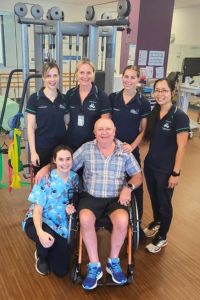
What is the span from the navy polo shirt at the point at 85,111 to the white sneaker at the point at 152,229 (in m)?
0.92

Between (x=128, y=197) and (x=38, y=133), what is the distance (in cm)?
82

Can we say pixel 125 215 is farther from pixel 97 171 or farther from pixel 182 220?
pixel 182 220

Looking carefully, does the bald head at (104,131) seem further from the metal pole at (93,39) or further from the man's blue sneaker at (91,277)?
the metal pole at (93,39)

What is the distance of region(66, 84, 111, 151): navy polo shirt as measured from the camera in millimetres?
2123

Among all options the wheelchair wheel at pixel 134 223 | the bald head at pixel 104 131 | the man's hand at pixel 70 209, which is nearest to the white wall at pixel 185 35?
the bald head at pixel 104 131

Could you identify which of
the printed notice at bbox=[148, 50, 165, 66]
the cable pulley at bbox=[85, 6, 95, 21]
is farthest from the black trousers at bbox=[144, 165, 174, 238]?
the printed notice at bbox=[148, 50, 165, 66]

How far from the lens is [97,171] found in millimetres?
1959

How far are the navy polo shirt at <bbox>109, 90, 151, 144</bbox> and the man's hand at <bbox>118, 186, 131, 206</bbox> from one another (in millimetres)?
417

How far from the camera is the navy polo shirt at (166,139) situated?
1949mm

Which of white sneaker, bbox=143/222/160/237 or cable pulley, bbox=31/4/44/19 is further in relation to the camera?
cable pulley, bbox=31/4/44/19

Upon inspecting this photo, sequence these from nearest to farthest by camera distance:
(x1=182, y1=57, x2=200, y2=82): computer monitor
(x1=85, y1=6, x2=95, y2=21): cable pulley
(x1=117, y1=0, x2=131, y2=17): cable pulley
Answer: (x1=117, y1=0, x2=131, y2=17): cable pulley
(x1=85, y1=6, x2=95, y2=21): cable pulley
(x1=182, y1=57, x2=200, y2=82): computer monitor

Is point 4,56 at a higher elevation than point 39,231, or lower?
higher

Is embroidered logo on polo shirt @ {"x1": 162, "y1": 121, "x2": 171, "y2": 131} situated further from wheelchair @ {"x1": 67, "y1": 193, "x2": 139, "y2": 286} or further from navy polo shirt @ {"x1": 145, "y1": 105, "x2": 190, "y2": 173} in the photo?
wheelchair @ {"x1": 67, "y1": 193, "x2": 139, "y2": 286}

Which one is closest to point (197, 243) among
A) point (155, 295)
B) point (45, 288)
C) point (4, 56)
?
point (155, 295)
